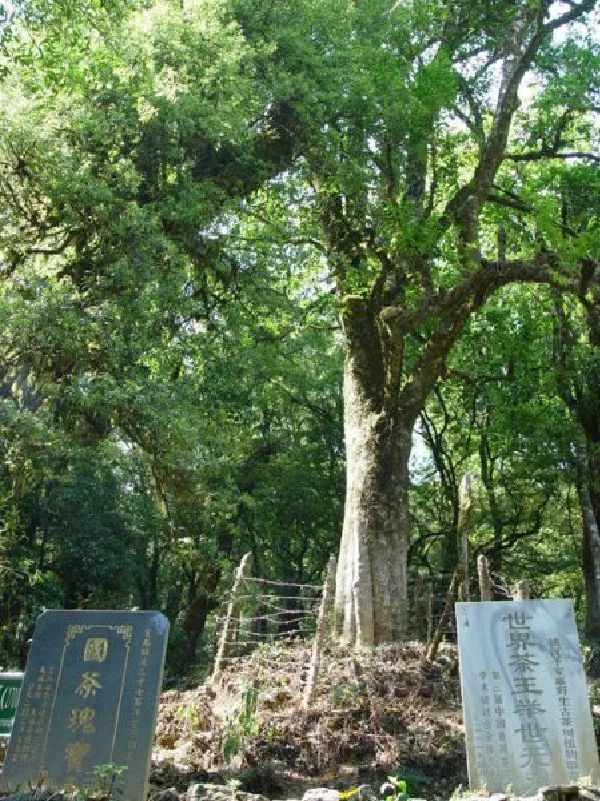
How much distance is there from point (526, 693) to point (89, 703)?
2.88 m

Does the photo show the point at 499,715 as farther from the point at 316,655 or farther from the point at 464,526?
the point at 464,526

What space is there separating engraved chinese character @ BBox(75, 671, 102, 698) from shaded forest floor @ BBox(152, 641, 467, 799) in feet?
4.46

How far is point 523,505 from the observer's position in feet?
56.9

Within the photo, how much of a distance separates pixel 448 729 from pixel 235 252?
6794mm

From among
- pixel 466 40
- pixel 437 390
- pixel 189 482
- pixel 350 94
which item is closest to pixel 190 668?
pixel 437 390

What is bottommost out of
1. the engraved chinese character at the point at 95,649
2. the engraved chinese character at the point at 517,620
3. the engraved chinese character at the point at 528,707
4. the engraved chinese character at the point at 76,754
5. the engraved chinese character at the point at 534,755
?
the engraved chinese character at the point at 76,754

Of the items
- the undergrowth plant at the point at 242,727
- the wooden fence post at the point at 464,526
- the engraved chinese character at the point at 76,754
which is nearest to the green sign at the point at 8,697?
the engraved chinese character at the point at 76,754

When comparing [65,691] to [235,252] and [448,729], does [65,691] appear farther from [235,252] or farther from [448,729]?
[235,252]

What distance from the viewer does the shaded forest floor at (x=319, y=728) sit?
243 inches

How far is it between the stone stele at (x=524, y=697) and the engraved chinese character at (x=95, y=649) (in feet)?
7.95

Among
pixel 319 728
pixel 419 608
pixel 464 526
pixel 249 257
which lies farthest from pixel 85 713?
pixel 419 608

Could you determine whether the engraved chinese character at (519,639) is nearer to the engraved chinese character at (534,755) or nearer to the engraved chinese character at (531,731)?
the engraved chinese character at (531,731)

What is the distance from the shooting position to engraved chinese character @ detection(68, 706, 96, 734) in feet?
15.9

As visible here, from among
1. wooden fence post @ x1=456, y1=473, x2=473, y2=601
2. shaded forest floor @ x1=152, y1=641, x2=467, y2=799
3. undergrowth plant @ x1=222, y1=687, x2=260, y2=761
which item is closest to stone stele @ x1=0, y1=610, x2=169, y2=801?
shaded forest floor @ x1=152, y1=641, x2=467, y2=799
